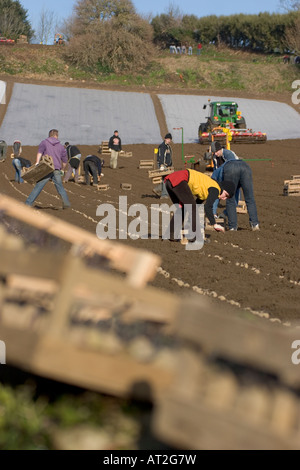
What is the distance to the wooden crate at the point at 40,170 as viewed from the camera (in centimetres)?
1296

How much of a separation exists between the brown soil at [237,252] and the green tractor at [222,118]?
13.2 m

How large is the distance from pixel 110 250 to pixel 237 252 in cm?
620

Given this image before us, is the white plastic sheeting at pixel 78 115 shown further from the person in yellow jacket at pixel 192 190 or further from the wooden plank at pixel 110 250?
the wooden plank at pixel 110 250

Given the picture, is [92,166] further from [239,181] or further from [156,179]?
[239,181]

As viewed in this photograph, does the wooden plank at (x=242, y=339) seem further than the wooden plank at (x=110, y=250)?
No

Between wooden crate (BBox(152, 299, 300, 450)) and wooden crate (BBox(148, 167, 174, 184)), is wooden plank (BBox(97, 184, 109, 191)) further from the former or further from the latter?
wooden crate (BBox(152, 299, 300, 450))

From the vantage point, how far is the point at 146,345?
356 centimetres

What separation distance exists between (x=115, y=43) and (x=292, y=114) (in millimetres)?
20024

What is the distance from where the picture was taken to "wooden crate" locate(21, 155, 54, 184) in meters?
13.0

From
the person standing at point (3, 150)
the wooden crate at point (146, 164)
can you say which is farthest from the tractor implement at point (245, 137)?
the person standing at point (3, 150)

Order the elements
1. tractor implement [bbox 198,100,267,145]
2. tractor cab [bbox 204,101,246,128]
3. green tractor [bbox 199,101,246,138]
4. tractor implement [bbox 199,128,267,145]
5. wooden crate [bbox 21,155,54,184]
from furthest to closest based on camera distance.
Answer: tractor cab [bbox 204,101,246,128]
green tractor [bbox 199,101,246,138]
tractor implement [bbox 199,128,267,145]
tractor implement [bbox 198,100,267,145]
wooden crate [bbox 21,155,54,184]

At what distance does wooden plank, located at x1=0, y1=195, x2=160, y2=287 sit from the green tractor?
1166 inches

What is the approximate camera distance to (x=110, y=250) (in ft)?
12.9

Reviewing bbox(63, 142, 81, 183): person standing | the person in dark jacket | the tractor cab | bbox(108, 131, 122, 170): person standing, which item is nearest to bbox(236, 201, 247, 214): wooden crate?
the person in dark jacket
